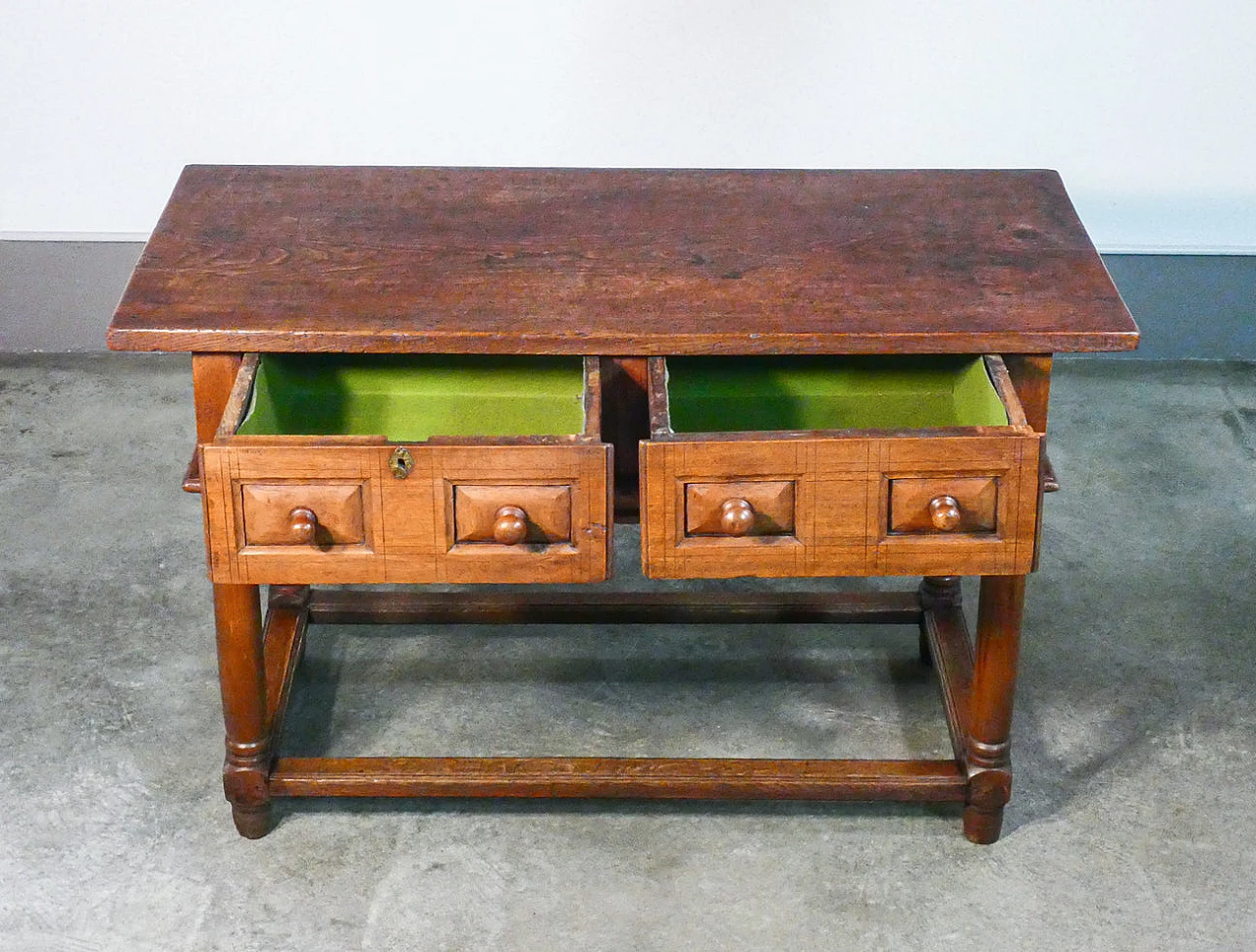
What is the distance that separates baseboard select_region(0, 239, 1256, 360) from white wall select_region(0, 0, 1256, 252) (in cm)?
11

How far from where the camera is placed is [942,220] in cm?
263

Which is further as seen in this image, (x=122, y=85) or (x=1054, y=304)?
(x=122, y=85)

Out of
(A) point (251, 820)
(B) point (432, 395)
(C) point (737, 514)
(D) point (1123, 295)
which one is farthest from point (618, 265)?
(D) point (1123, 295)

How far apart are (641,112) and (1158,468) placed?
123cm

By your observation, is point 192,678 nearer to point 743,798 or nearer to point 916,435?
point 743,798

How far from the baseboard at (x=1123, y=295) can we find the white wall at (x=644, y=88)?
114 mm

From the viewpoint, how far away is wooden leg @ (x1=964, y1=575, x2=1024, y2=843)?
7.94ft

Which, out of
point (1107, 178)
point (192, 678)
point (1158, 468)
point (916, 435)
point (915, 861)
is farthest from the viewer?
point (1107, 178)

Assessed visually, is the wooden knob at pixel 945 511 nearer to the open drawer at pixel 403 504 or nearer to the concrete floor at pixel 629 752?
the open drawer at pixel 403 504

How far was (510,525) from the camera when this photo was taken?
217 centimetres

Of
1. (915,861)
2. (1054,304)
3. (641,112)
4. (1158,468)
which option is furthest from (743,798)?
(641,112)

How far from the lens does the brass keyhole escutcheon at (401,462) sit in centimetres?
215

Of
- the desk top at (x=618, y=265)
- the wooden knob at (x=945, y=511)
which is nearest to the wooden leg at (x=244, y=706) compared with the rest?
the desk top at (x=618, y=265)

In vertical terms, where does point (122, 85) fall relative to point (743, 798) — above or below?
above
